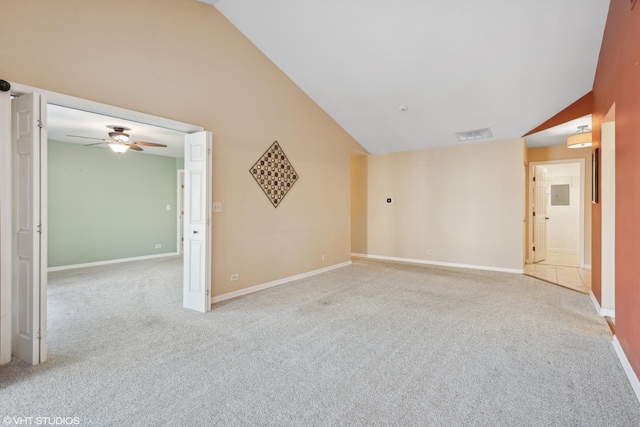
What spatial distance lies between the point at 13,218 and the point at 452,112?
5597 millimetres

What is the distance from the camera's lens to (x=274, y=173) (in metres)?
4.73

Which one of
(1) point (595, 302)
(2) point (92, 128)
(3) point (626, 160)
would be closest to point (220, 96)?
(2) point (92, 128)

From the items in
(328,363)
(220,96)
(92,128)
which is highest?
(220,96)

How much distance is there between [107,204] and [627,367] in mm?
8084

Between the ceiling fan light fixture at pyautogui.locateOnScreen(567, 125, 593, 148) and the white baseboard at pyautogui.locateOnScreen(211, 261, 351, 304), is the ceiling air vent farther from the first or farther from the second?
the white baseboard at pyautogui.locateOnScreen(211, 261, 351, 304)

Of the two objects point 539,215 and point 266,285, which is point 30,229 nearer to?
point 266,285

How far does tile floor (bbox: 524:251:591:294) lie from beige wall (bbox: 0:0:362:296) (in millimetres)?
3601

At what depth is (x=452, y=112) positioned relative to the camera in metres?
5.15

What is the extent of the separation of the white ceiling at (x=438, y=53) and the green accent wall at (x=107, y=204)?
172 inches

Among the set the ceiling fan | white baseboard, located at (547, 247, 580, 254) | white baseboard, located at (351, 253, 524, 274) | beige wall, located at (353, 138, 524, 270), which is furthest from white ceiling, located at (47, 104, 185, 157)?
white baseboard, located at (547, 247, 580, 254)

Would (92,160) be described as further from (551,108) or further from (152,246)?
(551,108)

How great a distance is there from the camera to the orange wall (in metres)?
2.04

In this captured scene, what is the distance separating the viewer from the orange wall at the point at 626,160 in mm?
2045

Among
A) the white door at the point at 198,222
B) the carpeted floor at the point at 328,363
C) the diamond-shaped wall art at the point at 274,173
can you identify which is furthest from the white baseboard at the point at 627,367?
the diamond-shaped wall art at the point at 274,173
